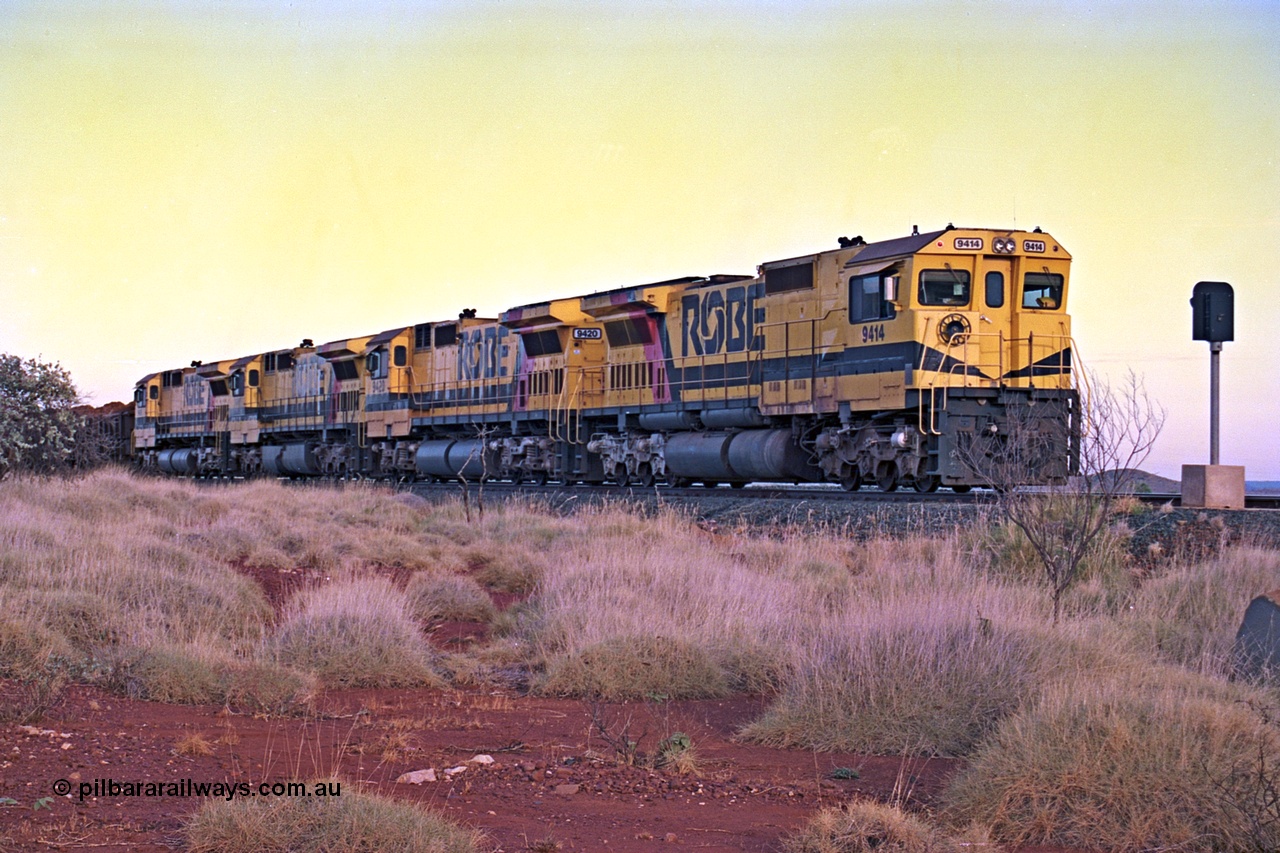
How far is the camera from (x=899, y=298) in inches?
765

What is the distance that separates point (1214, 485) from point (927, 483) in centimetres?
403

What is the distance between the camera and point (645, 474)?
88.2 ft

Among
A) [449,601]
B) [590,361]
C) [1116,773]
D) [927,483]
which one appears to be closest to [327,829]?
[1116,773]

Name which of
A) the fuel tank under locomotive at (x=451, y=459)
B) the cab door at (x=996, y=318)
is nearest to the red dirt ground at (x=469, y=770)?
the cab door at (x=996, y=318)

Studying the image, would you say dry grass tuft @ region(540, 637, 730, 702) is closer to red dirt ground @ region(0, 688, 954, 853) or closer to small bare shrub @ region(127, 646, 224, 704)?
red dirt ground @ region(0, 688, 954, 853)

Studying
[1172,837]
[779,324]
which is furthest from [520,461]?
[1172,837]

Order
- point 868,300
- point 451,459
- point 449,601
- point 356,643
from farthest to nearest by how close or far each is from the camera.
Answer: point 451,459 < point 868,300 < point 449,601 < point 356,643

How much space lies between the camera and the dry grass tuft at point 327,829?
517 cm

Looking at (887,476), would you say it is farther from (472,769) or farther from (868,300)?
(472,769)

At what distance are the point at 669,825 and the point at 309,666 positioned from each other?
441cm

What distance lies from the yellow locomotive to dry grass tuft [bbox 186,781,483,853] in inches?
379

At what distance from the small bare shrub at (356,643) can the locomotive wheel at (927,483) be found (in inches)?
420

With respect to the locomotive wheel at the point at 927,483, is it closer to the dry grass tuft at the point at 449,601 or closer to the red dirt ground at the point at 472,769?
the dry grass tuft at the point at 449,601

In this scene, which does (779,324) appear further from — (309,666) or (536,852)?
(536,852)
